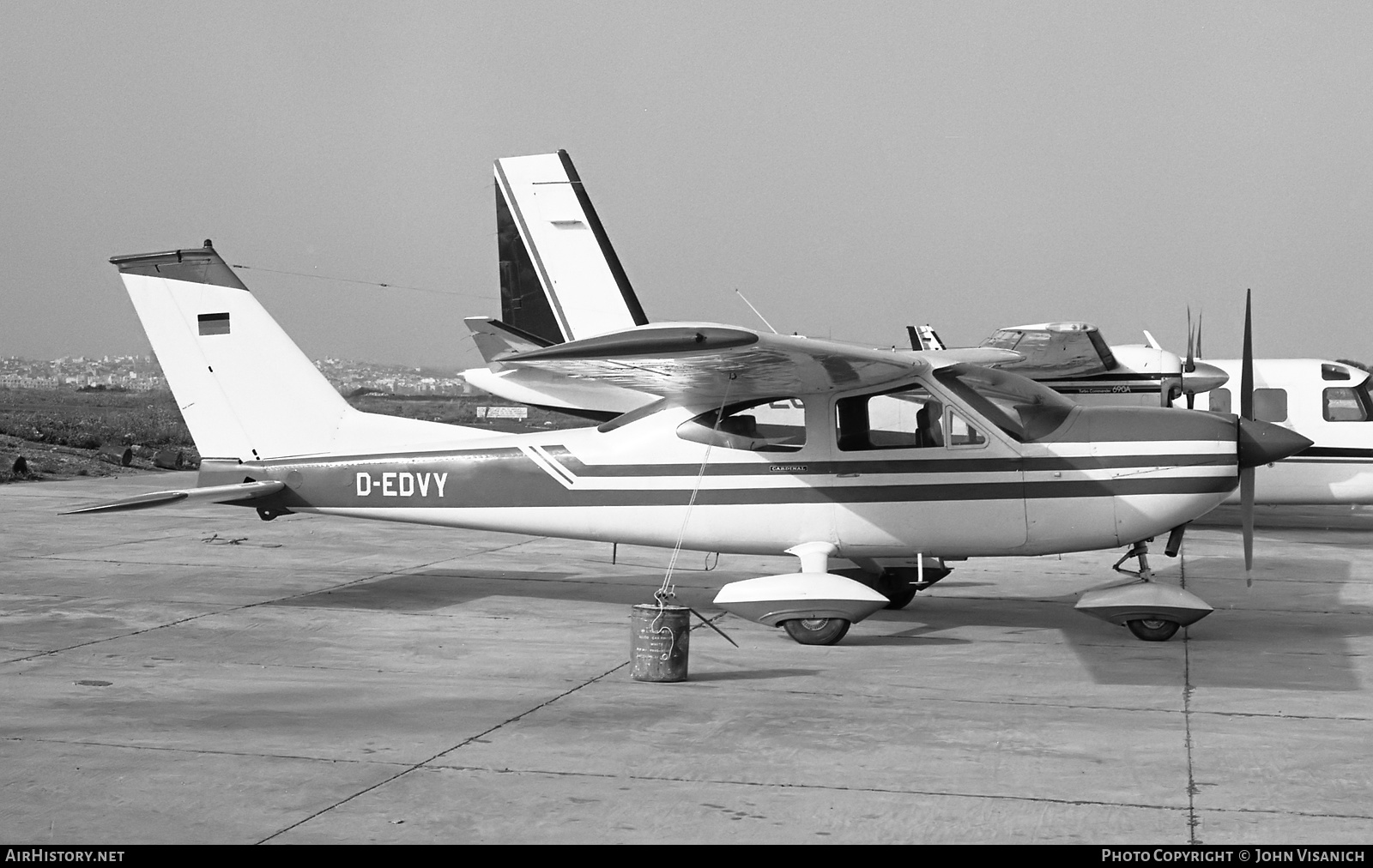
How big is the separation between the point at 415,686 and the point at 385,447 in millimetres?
3363

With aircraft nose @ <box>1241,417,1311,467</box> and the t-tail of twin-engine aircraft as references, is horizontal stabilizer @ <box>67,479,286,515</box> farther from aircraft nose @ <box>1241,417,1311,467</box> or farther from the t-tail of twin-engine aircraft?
aircraft nose @ <box>1241,417,1311,467</box>

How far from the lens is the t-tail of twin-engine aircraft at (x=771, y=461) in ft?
28.8

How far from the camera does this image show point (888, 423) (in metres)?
9.26

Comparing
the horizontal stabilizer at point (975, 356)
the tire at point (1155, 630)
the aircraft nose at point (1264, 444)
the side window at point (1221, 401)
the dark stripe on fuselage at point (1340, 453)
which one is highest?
the horizontal stabilizer at point (975, 356)

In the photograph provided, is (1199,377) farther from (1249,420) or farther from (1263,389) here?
(1249,420)

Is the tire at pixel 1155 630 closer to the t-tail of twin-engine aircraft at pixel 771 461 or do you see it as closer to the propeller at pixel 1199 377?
the t-tail of twin-engine aircraft at pixel 771 461

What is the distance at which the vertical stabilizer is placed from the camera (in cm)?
1048

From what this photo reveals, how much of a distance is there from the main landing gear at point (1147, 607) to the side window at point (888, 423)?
159 centimetres

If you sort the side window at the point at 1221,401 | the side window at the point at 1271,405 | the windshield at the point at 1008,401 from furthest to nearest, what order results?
the side window at the point at 1221,401 → the side window at the point at 1271,405 → the windshield at the point at 1008,401

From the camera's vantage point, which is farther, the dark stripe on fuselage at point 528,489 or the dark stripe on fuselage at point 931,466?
the dark stripe on fuselage at point 528,489

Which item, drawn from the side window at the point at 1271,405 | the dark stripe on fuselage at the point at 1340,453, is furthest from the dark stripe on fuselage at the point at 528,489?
the side window at the point at 1271,405

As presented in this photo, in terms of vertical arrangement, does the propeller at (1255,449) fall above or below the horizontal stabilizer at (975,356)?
below

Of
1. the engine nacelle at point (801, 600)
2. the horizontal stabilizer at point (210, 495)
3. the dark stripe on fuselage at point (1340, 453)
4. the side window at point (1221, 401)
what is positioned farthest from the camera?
the side window at point (1221, 401)

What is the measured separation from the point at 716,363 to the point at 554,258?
9243mm
